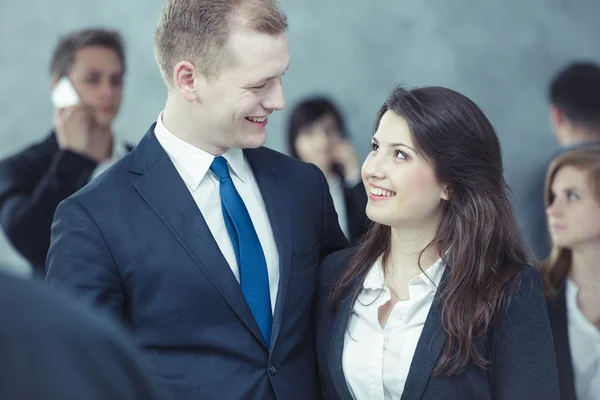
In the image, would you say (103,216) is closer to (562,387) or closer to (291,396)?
(291,396)

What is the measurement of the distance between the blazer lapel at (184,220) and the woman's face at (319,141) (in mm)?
1937

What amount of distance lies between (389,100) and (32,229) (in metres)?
1.73

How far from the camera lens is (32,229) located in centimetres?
317

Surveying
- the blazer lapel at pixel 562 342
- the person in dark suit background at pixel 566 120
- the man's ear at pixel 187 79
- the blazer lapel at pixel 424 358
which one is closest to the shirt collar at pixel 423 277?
the blazer lapel at pixel 424 358

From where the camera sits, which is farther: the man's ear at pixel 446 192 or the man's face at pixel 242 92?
the man's ear at pixel 446 192

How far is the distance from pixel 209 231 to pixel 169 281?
140 mm

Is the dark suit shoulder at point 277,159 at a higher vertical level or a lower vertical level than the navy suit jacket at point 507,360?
higher

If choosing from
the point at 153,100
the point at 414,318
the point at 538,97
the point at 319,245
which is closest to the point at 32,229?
the point at 153,100

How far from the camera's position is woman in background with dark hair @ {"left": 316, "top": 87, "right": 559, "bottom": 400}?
1783mm

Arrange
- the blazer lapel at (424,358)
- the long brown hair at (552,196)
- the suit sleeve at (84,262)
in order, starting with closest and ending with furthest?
the suit sleeve at (84,262)
the blazer lapel at (424,358)
the long brown hair at (552,196)

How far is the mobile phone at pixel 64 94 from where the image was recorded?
138 inches

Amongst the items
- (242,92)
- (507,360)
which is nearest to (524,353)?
(507,360)

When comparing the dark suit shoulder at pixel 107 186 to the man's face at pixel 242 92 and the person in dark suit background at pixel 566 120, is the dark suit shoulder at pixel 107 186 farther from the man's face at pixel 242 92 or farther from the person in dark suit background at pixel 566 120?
the person in dark suit background at pixel 566 120

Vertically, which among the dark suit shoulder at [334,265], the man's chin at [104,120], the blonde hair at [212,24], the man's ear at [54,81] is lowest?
the dark suit shoulder at [334,265]
